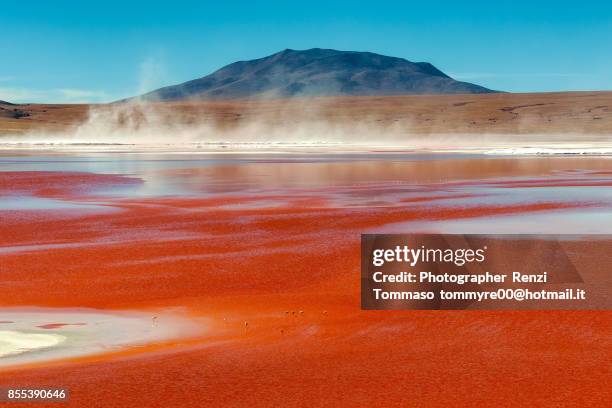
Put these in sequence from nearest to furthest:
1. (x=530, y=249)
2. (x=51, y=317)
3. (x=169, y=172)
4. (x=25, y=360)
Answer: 1. (x=25, y=360)
2. (x=51, y=317)
3. (x=530, y=249)
4. (x=169, y=172)

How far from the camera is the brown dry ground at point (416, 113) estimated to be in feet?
328

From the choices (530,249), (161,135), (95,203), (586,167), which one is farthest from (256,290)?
(161,135)

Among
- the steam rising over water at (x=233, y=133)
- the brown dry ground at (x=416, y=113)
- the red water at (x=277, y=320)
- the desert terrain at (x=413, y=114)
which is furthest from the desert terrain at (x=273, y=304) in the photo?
the brown dry ground at (x=416, y=113)

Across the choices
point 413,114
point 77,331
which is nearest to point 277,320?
point 77,331

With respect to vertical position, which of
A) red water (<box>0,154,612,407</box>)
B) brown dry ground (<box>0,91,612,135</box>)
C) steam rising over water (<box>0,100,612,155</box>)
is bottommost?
red water (<box>0,154,612,407</box>)

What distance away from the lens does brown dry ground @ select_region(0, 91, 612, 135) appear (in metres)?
100

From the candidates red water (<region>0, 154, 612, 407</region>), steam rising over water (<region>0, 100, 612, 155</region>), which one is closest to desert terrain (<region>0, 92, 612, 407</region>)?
red water (<region>0, 154, 612, 407</region>)

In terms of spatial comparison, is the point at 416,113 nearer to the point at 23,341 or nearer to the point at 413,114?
the point at 413,114

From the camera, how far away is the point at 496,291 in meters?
10.1

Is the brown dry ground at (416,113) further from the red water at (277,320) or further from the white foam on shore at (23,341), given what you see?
the white foam on shore at (23,341)

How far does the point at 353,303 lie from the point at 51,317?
3278 millimetres

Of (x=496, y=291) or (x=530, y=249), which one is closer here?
(x=496, y=291)

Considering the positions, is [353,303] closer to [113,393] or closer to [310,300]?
[310,300]

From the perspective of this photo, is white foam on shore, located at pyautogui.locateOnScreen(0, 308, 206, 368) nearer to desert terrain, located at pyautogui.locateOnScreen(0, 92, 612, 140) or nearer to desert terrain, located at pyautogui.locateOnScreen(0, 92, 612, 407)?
desert terrain, located at pyautogui.locateOnScreen(0, 92, 612, 407)
